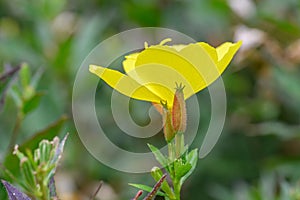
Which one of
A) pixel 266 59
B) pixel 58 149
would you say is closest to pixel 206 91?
pixel 266 59

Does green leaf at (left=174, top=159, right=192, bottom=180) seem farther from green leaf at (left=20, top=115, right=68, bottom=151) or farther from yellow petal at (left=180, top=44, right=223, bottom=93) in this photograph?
green leaf at (left=20, top=115, right=68, bottom=151)

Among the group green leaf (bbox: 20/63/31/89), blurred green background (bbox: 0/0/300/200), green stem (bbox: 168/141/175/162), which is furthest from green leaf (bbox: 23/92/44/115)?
blurred green background (bbox: 0/0/300/200)

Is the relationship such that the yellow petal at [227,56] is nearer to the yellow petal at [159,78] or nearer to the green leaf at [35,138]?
the yellow petal at [159,78]

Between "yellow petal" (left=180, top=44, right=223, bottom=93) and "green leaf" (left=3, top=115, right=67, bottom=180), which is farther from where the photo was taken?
"green leaf" (left=3, top=115, right=67, bottom=180)

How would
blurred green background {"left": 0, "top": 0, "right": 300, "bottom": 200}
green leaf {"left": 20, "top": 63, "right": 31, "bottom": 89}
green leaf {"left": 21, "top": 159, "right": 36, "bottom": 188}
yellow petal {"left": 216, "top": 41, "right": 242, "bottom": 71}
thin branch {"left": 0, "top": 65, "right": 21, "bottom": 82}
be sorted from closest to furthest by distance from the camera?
yellow petal {"left": 216, "top": 41, "right": 242, "bottom": 71}, green leaf {"left": 21, "top": 159, "right": 36, "bottom": 188}, thin branch {"left": 0, "top": 65, "right": 21, "bottom": 82}, green leaf {"left": 20, "top": 63, "right": 31, "bottom": 89}, blurred green background {"left": 0, "top": 0, "right": 300, "bottom": 200}

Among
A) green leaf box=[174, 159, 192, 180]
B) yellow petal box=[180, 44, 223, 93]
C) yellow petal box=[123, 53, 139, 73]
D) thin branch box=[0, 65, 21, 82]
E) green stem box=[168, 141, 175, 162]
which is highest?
yellow petal box=[180, 44, 223, 93]

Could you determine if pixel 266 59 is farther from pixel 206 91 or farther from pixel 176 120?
pixel 176 120

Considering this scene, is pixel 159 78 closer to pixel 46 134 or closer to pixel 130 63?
pixel 130 63

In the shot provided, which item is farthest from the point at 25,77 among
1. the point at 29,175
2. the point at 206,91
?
the point at 206,91
